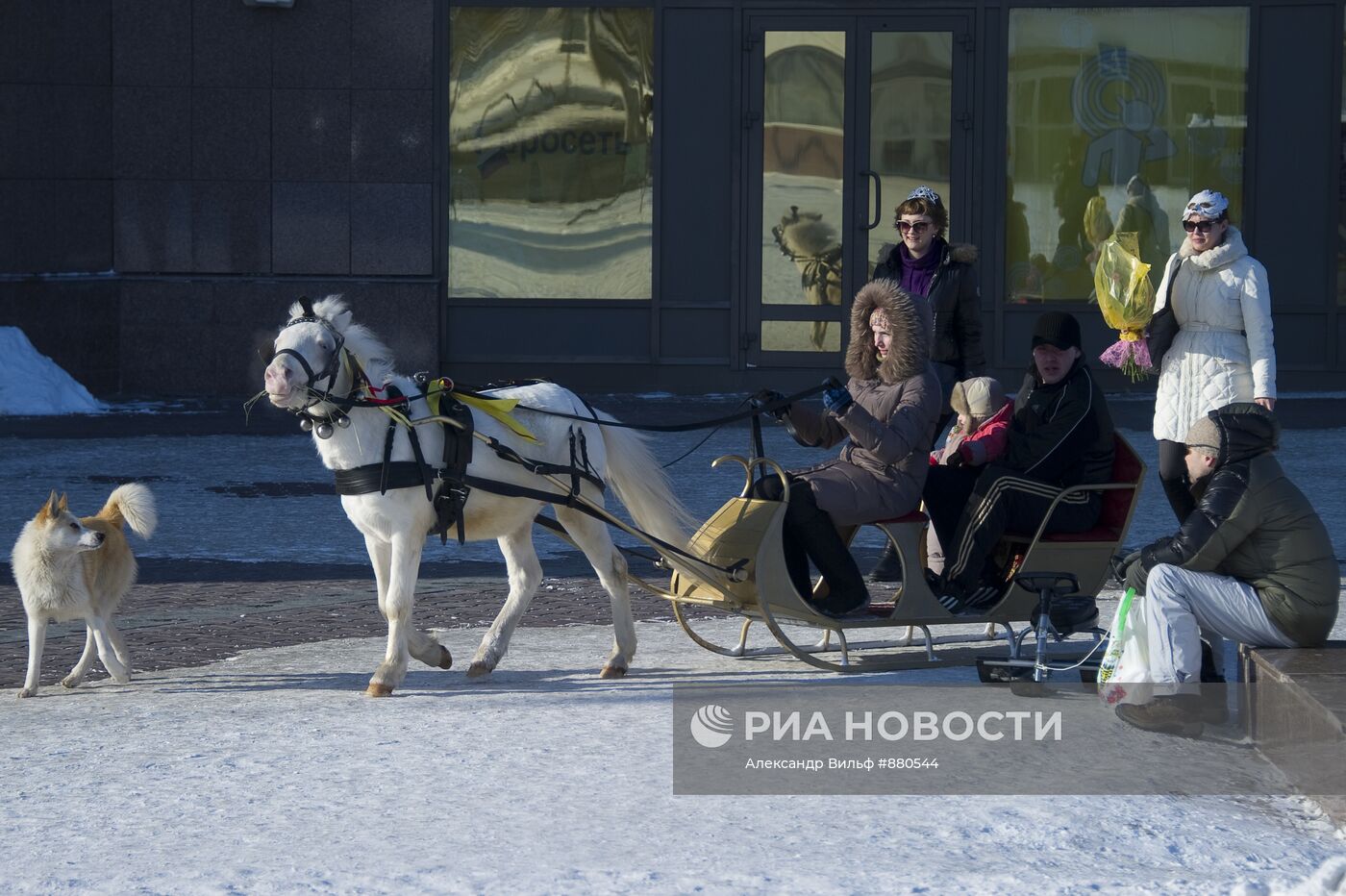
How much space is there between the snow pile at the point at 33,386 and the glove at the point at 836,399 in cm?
1107

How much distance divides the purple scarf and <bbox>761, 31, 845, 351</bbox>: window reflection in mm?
8572

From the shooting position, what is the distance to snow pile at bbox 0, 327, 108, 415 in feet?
52.5

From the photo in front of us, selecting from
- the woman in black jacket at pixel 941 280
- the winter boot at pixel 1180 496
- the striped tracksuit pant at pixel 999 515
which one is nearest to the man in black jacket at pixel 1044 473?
the striped tracksuit pant at pixel 999 515

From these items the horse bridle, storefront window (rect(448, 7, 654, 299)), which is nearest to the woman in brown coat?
the horse bridle

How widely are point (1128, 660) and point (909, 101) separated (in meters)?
11.8

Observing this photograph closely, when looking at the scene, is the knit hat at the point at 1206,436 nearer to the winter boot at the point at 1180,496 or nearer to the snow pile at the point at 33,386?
the winter boot at the point at 1180,496

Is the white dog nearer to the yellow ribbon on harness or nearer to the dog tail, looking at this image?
the dog tail

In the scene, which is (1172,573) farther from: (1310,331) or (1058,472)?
(1310,331)

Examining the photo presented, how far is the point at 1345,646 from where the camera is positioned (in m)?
6.27

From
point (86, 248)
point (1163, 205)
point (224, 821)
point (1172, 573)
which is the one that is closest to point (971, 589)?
point (1172, 573)

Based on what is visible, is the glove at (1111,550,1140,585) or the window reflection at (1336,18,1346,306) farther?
the window reflection at (1336,18,1346,306)

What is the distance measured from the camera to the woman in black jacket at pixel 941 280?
341 inches

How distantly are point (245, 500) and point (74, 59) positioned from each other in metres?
7.11

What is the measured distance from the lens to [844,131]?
17203mm
